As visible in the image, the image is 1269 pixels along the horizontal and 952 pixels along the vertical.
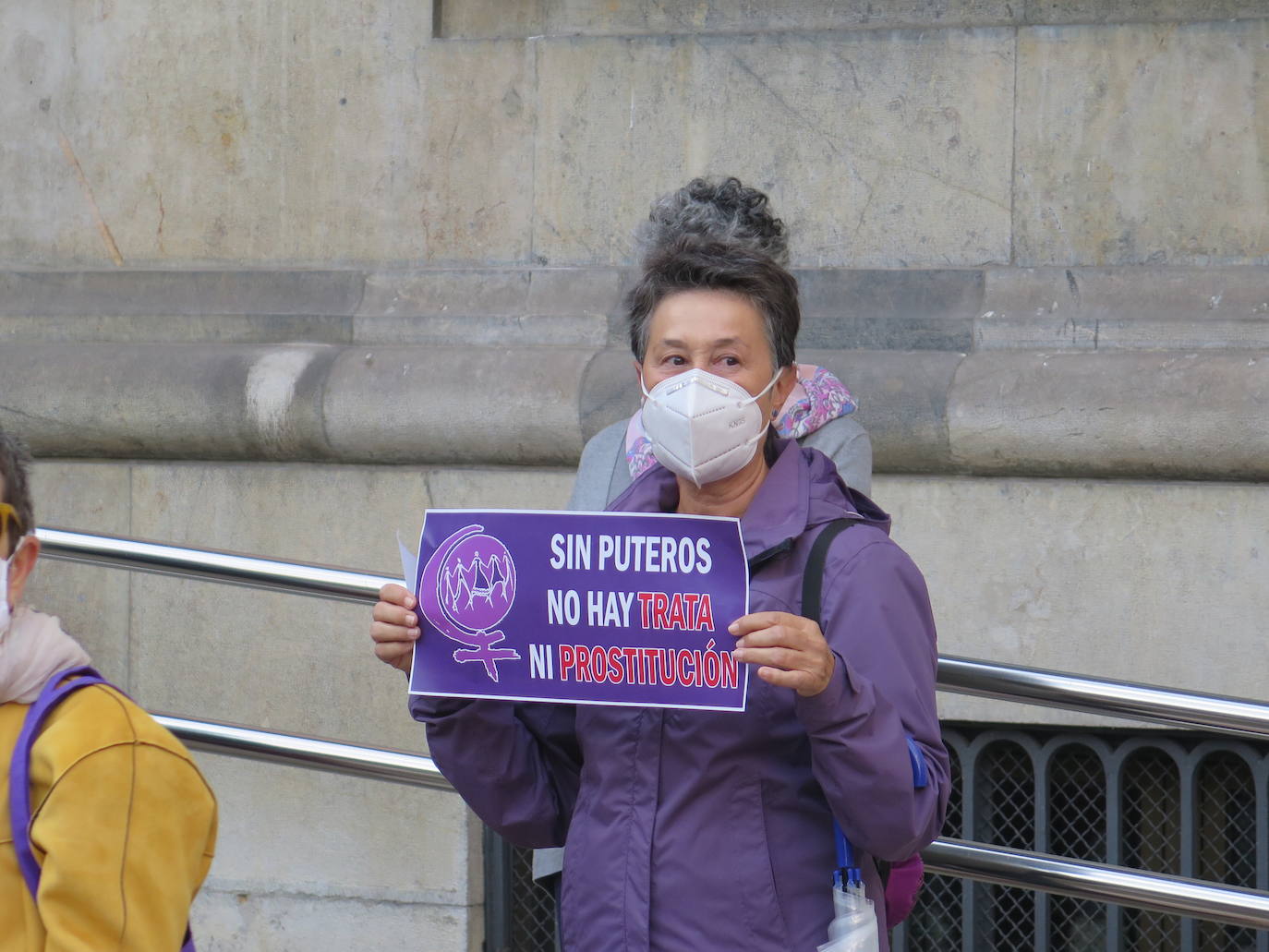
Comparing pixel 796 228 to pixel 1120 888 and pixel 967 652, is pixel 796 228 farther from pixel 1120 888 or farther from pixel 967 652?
pixel 1120 888

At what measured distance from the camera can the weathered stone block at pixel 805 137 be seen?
4422 mm

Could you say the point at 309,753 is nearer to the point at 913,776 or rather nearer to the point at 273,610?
the point at 273,610

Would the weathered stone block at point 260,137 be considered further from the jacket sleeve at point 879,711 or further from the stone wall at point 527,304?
the jacket sleeve at point 879,711

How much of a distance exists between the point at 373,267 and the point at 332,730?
4.44 feet

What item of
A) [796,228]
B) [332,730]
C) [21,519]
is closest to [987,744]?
[796,228]

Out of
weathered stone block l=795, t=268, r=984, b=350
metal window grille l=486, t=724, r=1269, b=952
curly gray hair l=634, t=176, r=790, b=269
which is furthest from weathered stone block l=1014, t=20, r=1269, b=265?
curly gray hair l=634, t=176, r=790, b=269

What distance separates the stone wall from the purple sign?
7.06 feet

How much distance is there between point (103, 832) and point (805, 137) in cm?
313

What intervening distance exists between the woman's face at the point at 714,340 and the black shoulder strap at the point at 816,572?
0.68 feet

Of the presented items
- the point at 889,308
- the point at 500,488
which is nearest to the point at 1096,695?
the point at 889,308

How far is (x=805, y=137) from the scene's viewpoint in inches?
179

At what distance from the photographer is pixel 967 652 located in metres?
4.22

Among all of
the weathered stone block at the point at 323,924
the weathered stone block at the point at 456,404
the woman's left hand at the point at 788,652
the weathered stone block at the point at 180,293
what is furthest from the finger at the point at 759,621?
the weathered stone block at the point at 180,293

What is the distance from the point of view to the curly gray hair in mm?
2984
